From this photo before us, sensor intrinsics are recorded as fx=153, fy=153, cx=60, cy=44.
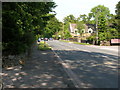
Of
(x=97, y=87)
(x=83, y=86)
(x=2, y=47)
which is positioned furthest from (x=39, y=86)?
(x=2, y=47)

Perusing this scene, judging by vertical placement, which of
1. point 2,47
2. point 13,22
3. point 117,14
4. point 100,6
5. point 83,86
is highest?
point 100,6

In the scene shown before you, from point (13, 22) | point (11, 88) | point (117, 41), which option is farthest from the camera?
point (117, 41)

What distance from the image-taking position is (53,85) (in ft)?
18.4

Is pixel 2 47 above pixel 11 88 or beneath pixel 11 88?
above

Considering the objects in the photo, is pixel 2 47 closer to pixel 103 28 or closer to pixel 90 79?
pixel 90 79

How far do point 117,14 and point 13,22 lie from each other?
36.9 meters

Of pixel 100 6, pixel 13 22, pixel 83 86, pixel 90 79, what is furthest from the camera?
pixel 100 6

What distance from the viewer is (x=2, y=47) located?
7.41 metres

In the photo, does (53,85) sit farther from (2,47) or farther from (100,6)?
(100,6)

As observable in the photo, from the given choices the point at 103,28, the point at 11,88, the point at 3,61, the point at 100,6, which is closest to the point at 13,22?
the point at 3,61

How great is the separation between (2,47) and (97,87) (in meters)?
4.77

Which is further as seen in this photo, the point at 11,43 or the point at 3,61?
the point at 3,61

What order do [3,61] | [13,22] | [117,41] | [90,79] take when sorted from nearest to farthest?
[90,79], [13,22], [3,61], [117,41]

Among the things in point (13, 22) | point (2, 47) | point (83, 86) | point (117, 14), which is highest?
point (117, 14)
